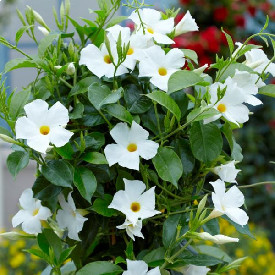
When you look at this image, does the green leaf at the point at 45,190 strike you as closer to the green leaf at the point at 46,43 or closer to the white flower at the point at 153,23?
the green leaf at the point at 46,43

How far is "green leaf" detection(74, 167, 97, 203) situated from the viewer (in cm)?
101

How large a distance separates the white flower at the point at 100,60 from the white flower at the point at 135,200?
200mm

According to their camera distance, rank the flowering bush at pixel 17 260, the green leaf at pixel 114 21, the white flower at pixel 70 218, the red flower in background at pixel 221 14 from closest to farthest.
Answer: the white flower at pixel 70 218 → the green leaf at pixel 114 21 → the flowering bush at pixel 17 260 → the red flower in background at pixel 221 14

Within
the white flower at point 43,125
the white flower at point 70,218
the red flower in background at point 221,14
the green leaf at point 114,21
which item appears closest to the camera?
the white flower at point 43,125

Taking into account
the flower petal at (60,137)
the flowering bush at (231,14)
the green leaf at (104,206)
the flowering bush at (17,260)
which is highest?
the flower petal at (60,137)

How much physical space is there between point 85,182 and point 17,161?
5.2 inches

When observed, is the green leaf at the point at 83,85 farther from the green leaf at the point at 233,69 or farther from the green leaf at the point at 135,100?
the green leaf at the point at 233,69

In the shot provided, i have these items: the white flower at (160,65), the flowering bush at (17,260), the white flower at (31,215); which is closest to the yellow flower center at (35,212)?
the white flower at (31,215)

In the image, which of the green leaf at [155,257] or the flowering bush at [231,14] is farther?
the flowering bush at [231,14]

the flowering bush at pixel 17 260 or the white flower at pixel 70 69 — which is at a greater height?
the white flower at pixel 70 69

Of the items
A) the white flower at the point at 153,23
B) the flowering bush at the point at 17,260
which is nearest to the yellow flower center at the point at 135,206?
the white flower at the point at 153,23

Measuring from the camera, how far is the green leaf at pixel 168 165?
1010 mm

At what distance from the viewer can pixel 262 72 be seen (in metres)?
1.14

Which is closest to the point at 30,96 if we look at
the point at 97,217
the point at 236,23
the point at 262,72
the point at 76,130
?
the point at 76,130
